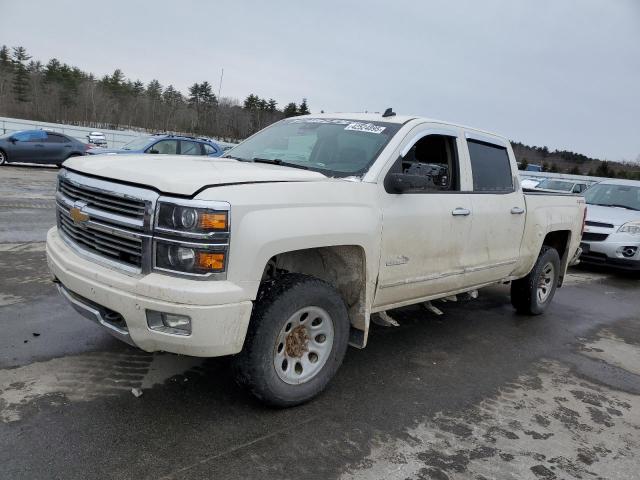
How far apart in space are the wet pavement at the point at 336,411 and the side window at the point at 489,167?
5.05 feet

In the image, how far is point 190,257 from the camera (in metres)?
2.80

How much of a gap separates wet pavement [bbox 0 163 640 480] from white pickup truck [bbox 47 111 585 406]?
0.40 meters

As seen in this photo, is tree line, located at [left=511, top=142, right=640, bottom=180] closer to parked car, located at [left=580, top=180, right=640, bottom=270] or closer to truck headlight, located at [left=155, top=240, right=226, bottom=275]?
parked car, located at [left=580, top=180, right=640, bottom=270]

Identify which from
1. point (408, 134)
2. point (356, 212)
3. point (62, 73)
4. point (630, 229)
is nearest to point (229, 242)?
point (356, 212)

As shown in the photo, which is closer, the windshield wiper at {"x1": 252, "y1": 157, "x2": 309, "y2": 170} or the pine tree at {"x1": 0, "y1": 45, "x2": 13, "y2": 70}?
the windshield wiper at {"x1": 252, "y1": 157, "x2": 309, "y2": 170}

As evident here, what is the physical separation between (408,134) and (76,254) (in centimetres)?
255

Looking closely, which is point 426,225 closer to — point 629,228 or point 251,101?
point 629,228

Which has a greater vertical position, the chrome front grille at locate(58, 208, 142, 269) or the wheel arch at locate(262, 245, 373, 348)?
the chrome front grille at locate(58, 208, 142, 269)

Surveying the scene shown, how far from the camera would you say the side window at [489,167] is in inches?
192

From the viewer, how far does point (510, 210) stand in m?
5.16

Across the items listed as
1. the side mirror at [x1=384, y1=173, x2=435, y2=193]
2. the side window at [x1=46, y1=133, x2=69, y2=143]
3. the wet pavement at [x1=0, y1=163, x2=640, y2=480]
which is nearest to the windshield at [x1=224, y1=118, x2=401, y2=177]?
the side mirror at [x1=384, y1=173, x2=435, y2=193]

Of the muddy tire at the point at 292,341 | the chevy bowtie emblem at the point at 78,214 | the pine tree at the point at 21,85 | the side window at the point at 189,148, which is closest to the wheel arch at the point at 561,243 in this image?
the muddy tire at the point at 292,341

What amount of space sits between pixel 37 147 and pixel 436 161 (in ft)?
62.1

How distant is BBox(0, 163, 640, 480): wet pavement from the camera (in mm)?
2820
